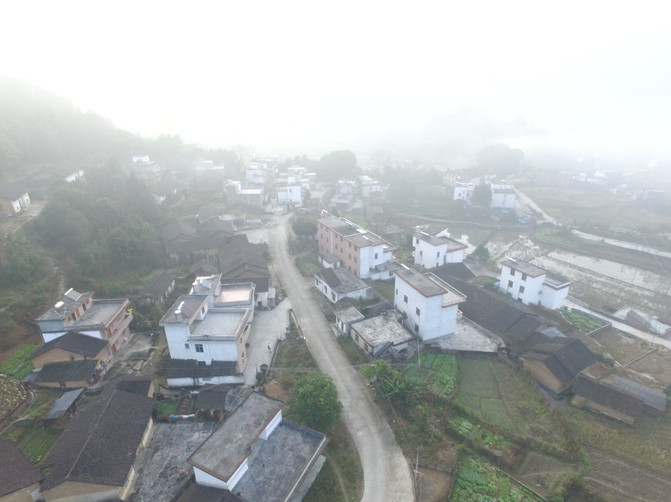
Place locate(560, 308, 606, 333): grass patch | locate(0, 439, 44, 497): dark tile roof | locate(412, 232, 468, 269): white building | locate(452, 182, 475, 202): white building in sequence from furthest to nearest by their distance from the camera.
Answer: locate(452, 182, 475, 202): white building, locate(412, 232, 468, 269): white building, locate(560, 308, 606, 333): grass patch, locate(0, 439, 44, 497): dark tile roof

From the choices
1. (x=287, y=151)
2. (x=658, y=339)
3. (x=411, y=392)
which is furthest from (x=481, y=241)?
(x=287, y=151)

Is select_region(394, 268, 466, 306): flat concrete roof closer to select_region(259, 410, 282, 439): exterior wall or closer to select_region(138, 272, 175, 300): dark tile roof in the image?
select_region(259, 410, 282, 439): exterior wall

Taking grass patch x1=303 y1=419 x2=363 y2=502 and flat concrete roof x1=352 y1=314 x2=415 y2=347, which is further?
flat concrete roof x1=352 y1=314 x2=415 y2=347

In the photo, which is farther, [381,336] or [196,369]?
[381,336]

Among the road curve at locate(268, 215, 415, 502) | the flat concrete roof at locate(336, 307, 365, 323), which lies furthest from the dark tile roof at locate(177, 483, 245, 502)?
the flat concrete roof at locate(336, 307, 365, 323)

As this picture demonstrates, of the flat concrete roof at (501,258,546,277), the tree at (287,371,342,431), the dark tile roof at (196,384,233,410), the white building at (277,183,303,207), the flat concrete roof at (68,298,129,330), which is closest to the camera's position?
the tree at (287,371,342,431)

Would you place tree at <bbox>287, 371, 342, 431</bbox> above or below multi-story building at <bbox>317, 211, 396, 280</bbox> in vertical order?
below

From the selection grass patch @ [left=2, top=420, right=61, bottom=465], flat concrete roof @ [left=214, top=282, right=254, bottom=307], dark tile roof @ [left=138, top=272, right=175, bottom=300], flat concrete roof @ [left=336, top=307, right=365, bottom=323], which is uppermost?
flat concrete roof @ [left=214, top=282, right=254, bottom=307]

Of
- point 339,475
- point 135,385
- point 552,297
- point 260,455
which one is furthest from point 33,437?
point 552,297

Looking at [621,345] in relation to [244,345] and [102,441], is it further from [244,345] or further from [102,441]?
[102,441]
